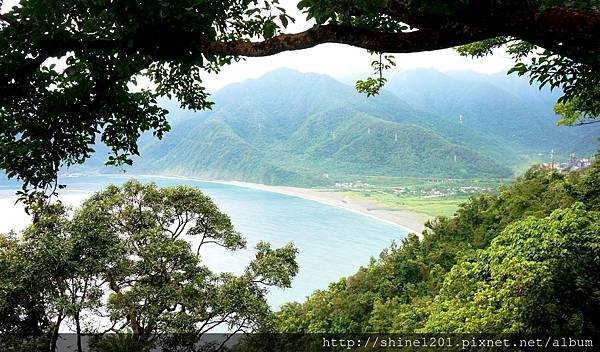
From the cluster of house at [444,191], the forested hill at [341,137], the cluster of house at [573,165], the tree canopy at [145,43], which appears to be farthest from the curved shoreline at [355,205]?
the tree canopy at [145,43]

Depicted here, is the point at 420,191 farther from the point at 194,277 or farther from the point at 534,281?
the point at 534,281

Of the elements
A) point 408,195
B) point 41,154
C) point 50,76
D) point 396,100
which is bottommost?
point 408,195

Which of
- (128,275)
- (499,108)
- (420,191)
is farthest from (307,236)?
(499,108)

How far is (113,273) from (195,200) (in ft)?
6.65

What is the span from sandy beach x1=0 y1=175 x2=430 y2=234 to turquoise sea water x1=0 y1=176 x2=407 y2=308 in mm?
1213

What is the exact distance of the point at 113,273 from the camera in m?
7.09

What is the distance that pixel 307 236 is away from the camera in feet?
128

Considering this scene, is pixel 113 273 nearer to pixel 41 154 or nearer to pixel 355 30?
pixel 41 154

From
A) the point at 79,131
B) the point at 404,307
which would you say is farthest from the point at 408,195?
the point at 79,131

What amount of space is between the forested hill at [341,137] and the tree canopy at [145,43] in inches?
2612

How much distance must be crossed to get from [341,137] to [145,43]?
86.1 meters

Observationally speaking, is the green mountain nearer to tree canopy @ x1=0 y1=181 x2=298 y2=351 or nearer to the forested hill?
the forested hill

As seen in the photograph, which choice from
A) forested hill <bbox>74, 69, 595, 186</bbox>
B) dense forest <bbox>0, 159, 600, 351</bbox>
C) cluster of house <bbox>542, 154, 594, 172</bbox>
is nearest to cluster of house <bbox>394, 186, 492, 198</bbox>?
forested hill <bbox>74, 69, 595, 186</bbox>

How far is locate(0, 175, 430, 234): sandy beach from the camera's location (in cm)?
3875
